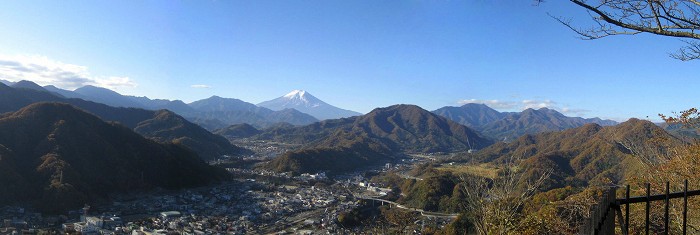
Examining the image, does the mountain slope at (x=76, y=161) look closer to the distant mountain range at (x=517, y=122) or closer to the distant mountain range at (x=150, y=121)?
the distant mountain range at (x=150, y=121)

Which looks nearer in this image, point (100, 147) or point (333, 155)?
point (100, 147)

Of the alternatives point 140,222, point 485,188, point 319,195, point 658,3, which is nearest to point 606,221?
point 658,3

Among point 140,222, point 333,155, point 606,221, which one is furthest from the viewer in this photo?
point 333,155

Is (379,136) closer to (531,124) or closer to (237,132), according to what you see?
(237,132)

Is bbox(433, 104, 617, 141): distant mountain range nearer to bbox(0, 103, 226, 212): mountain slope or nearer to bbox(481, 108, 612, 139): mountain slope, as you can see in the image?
bbox(481, 108, 612, 139): mountain slope

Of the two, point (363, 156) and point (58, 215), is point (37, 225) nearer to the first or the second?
point (58, 215)

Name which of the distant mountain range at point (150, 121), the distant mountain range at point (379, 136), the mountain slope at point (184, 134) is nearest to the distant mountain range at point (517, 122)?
the distant mountain range at point (379, 136)

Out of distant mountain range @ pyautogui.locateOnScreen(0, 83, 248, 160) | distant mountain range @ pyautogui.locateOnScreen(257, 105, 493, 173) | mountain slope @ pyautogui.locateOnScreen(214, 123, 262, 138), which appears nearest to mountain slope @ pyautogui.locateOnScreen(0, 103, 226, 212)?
distant mountain range @ pyautogui.locateOnScreen(0, 83, 248, 160)
